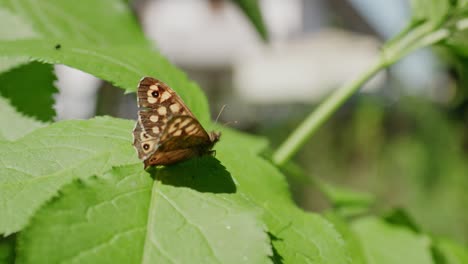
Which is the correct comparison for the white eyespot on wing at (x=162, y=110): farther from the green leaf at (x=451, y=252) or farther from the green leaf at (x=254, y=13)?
the green leaf at (x=451, y=252)

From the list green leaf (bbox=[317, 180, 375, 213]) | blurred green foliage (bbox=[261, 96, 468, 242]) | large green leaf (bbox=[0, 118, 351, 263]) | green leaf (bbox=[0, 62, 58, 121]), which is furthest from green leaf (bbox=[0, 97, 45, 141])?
blurred green foliage (bbox=[261, 96, 468, 242])

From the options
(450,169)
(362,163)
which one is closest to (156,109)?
(450,169)

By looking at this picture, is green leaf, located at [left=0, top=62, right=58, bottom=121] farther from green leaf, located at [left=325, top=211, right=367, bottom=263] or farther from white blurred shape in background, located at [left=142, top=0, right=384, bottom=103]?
white blurred shape in background, located at [left=142, top=0, right=384, bottom=103]

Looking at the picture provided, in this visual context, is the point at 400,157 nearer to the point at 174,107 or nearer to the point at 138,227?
the point at 174,107

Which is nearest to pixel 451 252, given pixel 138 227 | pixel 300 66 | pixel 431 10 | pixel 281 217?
pixel 431 10

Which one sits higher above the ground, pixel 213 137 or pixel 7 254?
pixel 213 137

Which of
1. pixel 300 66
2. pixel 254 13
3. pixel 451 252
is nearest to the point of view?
pixel 451 252

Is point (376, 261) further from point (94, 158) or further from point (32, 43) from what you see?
point (32, 43)
